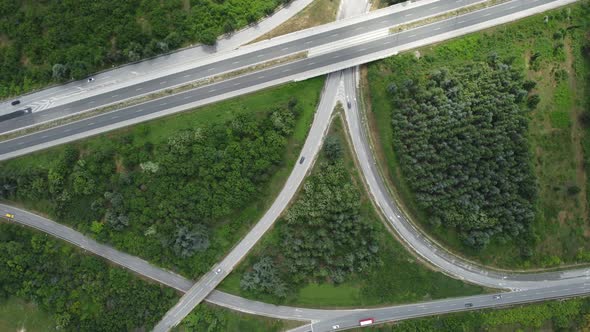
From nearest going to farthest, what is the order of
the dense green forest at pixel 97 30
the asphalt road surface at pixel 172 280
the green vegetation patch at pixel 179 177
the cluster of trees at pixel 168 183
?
1. the cluster of trees at pixel 168 183
2. the green vegetation patch at pixel 179 177
3. the asphalt road surface at pixel 172 280
4. the dense green forest at pixel 97 30

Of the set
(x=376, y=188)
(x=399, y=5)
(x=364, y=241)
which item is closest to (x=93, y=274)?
(x=364, y=241)

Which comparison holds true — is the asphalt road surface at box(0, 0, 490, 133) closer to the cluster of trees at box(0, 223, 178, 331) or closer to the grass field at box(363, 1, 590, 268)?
the grass field at box(363, 1, 590, 268)

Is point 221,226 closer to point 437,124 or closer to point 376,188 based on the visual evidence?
point 376,188

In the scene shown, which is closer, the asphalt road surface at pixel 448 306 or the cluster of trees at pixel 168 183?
the cluster of trees at pixel 168 183

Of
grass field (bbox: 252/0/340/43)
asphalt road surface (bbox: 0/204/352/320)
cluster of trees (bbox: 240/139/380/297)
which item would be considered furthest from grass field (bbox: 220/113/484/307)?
grass field (bbox: 252/0/340/43)

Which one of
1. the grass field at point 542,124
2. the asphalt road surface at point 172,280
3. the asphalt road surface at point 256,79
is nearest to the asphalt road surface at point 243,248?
the asphalt road surface at point 172,280

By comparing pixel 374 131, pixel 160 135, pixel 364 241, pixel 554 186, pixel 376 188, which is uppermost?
pixel 554 186

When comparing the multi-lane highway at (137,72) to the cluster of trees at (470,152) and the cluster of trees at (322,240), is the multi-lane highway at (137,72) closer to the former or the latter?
the cluster of trees at (322,240)

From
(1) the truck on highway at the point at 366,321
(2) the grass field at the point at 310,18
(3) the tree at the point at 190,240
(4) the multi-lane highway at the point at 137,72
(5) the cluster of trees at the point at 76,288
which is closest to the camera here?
(3) the tree at the point at 190,240
